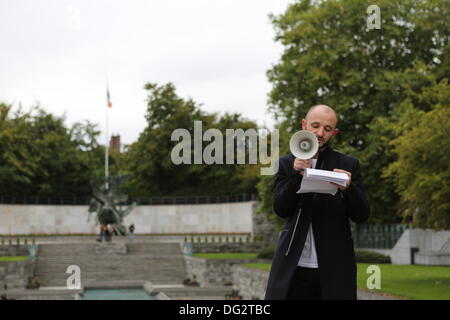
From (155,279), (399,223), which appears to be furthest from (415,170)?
(155,279)

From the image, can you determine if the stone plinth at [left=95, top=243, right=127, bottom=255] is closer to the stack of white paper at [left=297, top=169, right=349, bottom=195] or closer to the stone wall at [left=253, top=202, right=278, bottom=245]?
the stone wall at [left=253, top=202, right=278, bottom=245]

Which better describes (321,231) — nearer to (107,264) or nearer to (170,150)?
(107,264)

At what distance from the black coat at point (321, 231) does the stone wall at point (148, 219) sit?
54767 mm

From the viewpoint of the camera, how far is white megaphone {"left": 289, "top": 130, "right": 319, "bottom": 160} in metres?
4.72

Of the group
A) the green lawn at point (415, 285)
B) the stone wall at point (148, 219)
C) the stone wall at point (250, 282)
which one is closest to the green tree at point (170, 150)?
the stone wall at point (148, 219)

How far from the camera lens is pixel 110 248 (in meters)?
47.1

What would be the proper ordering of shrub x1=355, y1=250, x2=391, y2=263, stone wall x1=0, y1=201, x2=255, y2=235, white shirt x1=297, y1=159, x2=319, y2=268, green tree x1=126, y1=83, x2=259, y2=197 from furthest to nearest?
1. green tree x1=126, y1=83, x2=259, y2=197
2. stone wall x1=0, y1=201, x2=255, y2=235
3. shrub x1=355, y1=250, x2=391, y2=263
4. white shirt x1=297, y1=159, x2=319, y2=268

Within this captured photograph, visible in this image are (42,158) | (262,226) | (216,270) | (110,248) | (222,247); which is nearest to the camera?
Result: (216,270)

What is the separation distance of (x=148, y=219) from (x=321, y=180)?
6154 cm

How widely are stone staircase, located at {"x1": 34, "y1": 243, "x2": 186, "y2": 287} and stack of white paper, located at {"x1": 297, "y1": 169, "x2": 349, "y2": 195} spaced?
36.5 m

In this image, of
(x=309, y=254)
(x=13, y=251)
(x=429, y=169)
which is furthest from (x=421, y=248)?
(x=309, y=254)

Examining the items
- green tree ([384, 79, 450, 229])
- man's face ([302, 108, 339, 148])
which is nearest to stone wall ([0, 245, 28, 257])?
green tree ([384, 79, 450, 229])

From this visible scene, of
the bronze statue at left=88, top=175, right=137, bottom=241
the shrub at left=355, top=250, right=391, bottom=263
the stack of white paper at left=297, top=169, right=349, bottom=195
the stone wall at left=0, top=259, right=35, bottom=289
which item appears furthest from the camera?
the bronze statue at left=88, top=175, right=137, bottom=241

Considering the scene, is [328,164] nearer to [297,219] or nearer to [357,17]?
[297,219]
